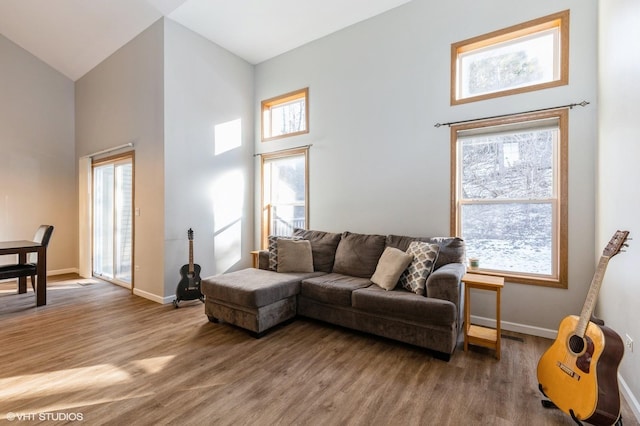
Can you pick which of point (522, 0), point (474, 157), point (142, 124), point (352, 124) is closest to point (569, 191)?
point (474, 157)

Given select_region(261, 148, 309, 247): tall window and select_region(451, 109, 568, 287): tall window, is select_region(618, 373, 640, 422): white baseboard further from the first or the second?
select_region(261, 148, 309, 247): tall window

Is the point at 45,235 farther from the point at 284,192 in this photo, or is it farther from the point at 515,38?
the point at 515,38

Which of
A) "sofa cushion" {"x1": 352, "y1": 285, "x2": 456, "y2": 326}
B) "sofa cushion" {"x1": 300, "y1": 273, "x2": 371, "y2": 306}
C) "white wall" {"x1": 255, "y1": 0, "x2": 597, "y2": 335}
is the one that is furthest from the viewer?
"sofa cushion" {"x1": 300, "y1": 273, "x2": 371, "y2": 306}

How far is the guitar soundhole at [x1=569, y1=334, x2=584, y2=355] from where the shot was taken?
1661 mm

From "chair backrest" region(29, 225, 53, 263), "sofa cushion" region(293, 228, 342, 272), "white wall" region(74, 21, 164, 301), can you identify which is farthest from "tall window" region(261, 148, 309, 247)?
"chair backrest" region(29, 225, 53, 263)

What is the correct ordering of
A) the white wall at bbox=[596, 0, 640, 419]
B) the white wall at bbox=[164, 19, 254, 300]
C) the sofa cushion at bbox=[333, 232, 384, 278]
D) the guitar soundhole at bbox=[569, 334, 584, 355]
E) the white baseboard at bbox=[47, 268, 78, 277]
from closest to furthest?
the guitar soundhole at bbox=[569, 334, 584, 355], the white wall at bbox=[596, 0, 640, 419], the sofa cushion at bbox=[333, 232, 384, 278], the white wall at bbox=[164, 19, 254, 300], the white baseboard at bbox=[47, 268, 78, 277]

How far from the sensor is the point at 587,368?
1.58 m

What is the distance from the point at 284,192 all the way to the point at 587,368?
4.03 meters

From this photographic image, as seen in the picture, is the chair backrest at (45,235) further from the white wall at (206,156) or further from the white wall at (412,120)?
the white wall at (412,120)

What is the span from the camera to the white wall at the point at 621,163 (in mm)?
1777

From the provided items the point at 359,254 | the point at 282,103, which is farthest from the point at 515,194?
the point at 282,103

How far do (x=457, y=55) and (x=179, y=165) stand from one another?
12.0 feet

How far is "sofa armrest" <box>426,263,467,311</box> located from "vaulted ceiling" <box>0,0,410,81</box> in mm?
3213

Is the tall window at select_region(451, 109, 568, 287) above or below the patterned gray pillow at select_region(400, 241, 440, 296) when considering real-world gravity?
above
